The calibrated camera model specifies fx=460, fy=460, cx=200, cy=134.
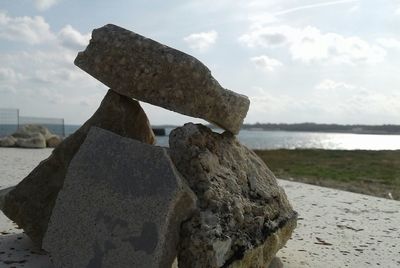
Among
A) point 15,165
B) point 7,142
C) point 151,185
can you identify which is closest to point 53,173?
point 151,185

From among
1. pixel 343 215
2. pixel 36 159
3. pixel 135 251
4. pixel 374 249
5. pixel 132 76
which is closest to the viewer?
pixel 135 251

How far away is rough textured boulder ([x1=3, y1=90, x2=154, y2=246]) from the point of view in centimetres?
492

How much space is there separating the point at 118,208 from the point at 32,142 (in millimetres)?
15374

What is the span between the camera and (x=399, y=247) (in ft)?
19.9

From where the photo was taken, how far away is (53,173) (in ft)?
16.8

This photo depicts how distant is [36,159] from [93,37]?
10.2 m

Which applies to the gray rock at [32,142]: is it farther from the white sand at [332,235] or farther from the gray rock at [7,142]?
the white sand at [332,235]

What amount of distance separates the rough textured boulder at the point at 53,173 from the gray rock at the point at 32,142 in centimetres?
1354

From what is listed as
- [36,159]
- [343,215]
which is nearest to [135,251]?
[343,215]

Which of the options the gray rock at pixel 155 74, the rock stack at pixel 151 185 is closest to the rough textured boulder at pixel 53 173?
the rock stack at pixel 151 185

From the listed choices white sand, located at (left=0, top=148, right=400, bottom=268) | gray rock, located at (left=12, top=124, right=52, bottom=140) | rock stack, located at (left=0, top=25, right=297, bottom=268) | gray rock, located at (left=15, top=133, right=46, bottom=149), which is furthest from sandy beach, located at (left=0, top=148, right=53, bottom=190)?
rock stack, located at (left=0, top=25, right=297, bottom=268)

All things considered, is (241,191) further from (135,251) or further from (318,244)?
(318,244)

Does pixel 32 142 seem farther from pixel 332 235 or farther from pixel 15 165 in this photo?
pixel 332 235

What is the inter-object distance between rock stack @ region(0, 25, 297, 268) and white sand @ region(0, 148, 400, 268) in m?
0.40
